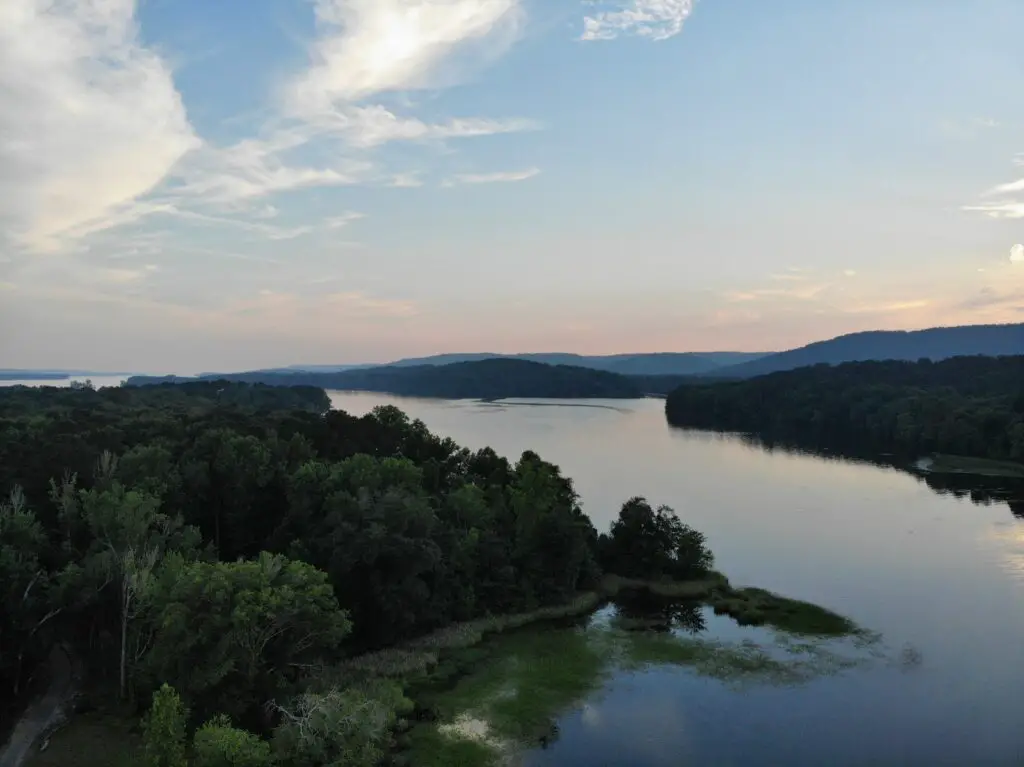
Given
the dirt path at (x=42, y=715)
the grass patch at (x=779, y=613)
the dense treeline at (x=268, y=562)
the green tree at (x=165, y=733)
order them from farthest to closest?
the grass patch at (x=779, y=613), the dense treeline at (x=268, y=562), the dirt path at (x=42, y=715), the green tree at (x=165, y=733)

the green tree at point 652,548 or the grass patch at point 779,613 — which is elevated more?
the green tree at point 652,548

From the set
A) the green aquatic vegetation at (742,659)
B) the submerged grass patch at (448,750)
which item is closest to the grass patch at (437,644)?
the submerged grass patch at (448,750)

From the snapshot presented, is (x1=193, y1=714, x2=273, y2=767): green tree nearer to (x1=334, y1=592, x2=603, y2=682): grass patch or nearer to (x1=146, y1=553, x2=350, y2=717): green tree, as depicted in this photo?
(x1=146, y1=553, x2=350, y2=717): green tree

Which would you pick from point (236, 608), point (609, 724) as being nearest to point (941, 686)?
point (609, 724)

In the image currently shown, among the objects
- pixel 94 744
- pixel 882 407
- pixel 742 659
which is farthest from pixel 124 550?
pixel 882 407

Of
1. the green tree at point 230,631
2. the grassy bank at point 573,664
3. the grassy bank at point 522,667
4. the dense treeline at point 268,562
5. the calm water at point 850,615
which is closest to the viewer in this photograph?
the green tree at point 230,631

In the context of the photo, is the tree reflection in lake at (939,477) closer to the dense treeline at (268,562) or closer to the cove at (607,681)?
the cove at (607,681)

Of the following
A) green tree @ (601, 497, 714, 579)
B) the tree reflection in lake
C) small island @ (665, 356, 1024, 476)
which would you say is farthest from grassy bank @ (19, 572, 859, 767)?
small island @ (665, 356, 1024, 476)

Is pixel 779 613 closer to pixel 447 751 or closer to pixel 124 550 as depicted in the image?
pixel 447 751
